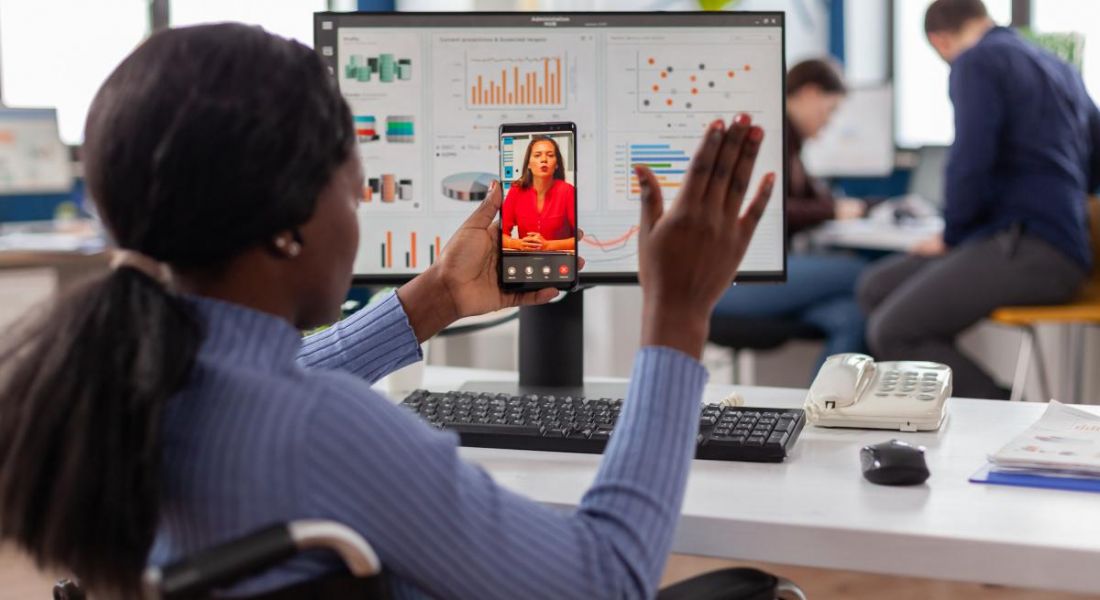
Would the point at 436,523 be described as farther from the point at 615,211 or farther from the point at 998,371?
the point at 998,371

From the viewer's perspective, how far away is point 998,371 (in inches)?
154

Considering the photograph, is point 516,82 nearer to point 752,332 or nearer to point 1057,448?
point 1057,448

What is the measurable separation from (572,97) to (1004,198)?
1908mm

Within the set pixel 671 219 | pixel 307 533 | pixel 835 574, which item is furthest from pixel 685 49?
pixel 835 574

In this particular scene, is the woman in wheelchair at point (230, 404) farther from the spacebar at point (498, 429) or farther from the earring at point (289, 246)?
the spacebar at point (498, 429)

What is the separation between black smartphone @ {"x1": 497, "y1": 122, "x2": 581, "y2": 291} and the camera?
1198mm

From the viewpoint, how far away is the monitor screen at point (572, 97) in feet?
4.78

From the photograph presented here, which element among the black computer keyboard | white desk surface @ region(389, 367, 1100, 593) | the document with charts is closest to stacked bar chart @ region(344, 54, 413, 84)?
the black computer keyboard

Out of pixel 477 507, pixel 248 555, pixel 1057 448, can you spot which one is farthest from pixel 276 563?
pixel 1057 448

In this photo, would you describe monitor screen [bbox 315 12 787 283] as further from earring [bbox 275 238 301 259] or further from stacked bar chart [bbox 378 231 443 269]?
earring [bbox 275 238 301 259]

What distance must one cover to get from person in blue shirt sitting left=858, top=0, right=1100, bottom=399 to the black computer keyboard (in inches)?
76.5

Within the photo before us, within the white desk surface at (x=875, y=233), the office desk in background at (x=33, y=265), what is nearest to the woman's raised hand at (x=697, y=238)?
the office desk in background at (x=33, y=265)

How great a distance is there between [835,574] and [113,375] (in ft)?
7.30

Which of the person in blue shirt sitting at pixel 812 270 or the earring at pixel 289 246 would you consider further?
the person in blue shirt sitting at pixel 812 270
